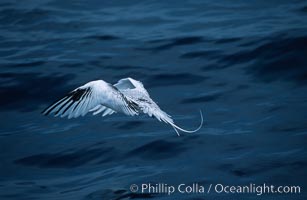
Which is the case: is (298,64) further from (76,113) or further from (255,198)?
(76,113)

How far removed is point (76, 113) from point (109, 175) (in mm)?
1691

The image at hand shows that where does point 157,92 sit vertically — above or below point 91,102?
below

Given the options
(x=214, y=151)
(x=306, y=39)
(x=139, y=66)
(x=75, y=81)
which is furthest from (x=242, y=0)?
(x=214, y=151)

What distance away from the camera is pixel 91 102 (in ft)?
24.2

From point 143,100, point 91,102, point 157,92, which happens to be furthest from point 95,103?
point 157,92

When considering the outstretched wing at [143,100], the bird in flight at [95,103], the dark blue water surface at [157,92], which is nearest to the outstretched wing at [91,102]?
the bird in flight at [95,103]

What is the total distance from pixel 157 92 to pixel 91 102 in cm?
403

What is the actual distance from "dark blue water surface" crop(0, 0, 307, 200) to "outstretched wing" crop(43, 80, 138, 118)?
1.31 metres

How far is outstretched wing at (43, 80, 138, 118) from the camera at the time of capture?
290 inches

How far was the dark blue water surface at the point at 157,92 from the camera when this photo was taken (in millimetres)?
8719

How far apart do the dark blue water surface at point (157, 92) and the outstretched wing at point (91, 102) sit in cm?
131

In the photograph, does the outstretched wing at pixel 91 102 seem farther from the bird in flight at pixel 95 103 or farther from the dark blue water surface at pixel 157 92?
the dark blue water surface at pixel 157 92

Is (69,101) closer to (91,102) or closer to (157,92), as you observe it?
(91,102)

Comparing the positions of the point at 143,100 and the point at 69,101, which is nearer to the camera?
the point at 69,101
